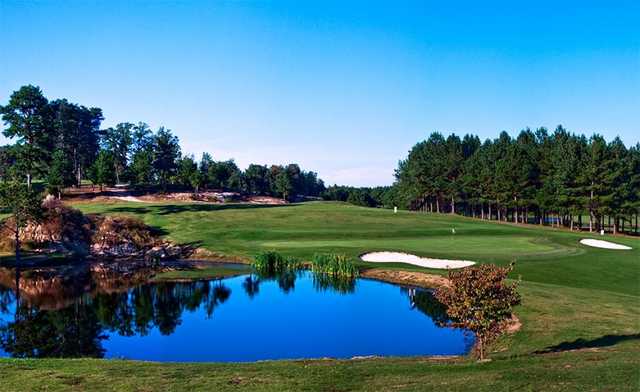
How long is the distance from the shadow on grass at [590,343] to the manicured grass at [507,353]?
0.13 ft

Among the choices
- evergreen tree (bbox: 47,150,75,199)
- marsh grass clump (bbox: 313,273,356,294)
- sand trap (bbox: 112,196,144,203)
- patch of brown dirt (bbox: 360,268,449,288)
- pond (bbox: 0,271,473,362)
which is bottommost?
pond (bbox: 0,271,473,362)

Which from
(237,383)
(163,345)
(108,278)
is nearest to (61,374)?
(237,383)

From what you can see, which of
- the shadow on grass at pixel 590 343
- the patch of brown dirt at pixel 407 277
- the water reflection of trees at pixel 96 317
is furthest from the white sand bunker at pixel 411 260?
the shadow on grass at pixel 590 343

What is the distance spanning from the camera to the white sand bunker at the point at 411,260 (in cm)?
4306

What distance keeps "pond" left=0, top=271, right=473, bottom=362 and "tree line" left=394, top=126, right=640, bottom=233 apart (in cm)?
5474

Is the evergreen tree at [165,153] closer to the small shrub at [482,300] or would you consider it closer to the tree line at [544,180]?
the tree line at [544,180]

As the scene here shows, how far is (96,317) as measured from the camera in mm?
32438

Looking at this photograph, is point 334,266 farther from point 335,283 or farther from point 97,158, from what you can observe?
point 97,158

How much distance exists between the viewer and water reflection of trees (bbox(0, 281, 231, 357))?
2584cm

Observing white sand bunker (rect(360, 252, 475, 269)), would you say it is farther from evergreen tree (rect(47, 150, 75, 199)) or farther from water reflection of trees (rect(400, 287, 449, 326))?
evergreen tree (rect(47, 150, 75, 199))

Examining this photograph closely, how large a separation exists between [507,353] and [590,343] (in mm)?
3843

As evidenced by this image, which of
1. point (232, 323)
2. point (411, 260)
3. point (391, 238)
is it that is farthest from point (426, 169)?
point (232, 323)

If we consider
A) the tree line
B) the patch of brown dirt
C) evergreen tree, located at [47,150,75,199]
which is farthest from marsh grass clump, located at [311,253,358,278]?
evergreen tree, located at [47,150,75,199]

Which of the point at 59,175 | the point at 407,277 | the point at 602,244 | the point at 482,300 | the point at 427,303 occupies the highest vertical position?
the point at 59,175
